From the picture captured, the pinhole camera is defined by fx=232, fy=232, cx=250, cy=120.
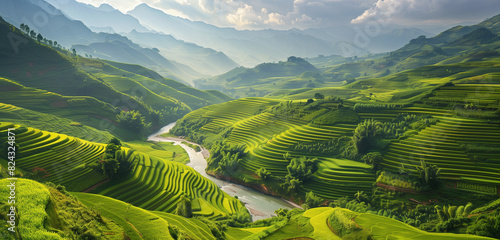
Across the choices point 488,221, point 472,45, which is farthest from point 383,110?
point 472,45

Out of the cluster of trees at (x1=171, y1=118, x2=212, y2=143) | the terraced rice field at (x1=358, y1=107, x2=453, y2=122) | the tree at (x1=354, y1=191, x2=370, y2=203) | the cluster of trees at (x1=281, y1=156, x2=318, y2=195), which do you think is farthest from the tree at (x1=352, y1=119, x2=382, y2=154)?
the cluster of trees at (x1=171, y1=118, x2=212, y2=143)

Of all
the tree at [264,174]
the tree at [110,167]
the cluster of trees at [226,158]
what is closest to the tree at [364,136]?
the tree at [264,174]

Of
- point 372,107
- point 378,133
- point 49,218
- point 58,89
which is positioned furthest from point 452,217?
point 58,89

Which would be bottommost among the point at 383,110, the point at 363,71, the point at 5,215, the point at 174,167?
the point at 174,167

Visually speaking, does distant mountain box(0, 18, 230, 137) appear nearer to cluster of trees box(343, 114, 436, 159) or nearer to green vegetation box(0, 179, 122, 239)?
green vegetation box(0, 179, 122, 239)

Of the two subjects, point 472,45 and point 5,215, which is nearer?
point 5,215

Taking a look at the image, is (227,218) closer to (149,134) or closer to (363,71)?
(149,134)

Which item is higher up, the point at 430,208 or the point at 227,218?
the point at 430,208
